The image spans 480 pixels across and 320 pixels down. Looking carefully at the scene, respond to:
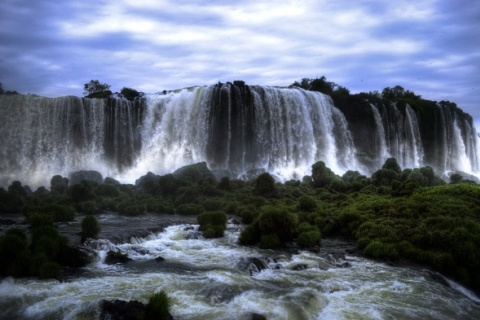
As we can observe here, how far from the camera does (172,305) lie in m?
10.2

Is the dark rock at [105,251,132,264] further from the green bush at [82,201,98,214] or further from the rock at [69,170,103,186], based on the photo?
the rock at [69,170,103,186]

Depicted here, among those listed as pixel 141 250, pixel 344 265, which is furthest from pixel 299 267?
pixel 141 250

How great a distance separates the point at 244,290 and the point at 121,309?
3.49 meters

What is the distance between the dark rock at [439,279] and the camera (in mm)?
12702

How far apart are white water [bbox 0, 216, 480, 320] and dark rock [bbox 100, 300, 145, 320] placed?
32 centimetres

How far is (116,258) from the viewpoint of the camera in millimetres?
14250

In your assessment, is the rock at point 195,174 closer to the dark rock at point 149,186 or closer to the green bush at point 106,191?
the dark rock at point 149,186

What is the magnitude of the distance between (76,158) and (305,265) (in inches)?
1230

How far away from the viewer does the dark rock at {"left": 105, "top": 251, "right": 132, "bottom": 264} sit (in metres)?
14.0

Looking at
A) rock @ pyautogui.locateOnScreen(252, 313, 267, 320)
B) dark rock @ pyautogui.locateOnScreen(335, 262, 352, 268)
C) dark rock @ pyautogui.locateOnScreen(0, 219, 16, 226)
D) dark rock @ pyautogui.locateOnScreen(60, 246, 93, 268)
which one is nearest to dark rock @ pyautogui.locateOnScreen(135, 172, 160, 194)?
dark rock @ pyautogui.locateOnScreen(0, 219, 16, 226)

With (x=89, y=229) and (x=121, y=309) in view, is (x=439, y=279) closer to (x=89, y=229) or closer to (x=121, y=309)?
(x=121, y=309)

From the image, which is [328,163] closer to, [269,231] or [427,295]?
[269,231]

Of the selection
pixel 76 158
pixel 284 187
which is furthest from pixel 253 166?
pixel 76 158

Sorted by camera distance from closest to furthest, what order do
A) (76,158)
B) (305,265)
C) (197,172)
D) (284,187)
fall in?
(305,265)
(284,187)
(197,172)
(76,158)
